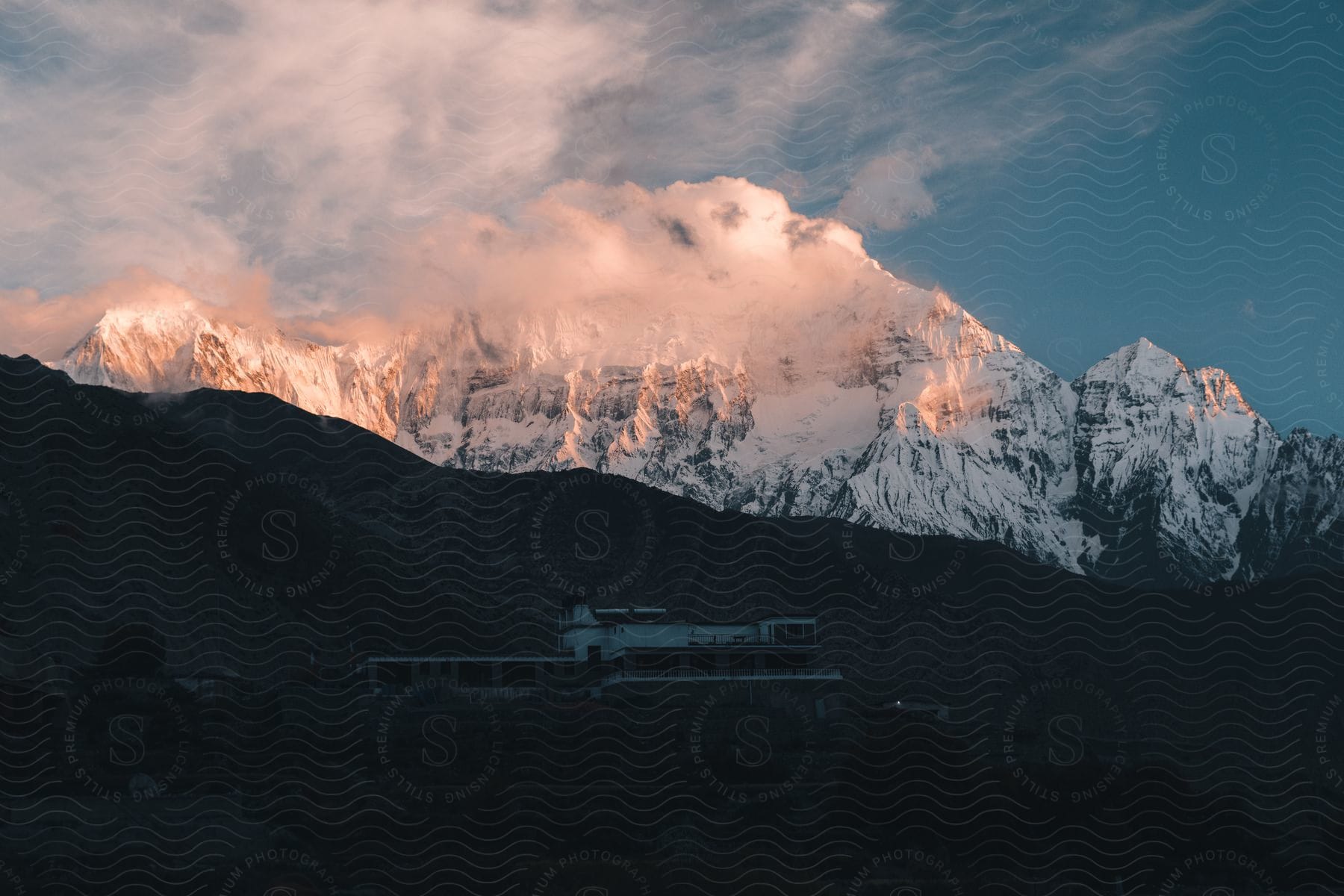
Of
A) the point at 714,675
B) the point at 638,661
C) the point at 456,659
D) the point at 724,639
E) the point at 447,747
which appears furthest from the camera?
the point at 724,639

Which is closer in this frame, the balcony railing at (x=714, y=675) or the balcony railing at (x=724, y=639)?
the balcony railing at (x=714, y=675)

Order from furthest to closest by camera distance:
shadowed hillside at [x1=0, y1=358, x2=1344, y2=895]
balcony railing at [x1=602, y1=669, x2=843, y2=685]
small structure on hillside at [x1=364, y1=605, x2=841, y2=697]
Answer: small structure on hillside at [x1=364, y1=605, x2=841, y2=697] → balcony railing at [x1=602, y1=669, x2=843, y2=685] → shadowed hillside at [x1=0, y1=358, x2=1344, y2=895]

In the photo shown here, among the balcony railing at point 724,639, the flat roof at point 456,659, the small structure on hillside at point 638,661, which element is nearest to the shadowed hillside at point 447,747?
the small structure on hillside at point 638,661

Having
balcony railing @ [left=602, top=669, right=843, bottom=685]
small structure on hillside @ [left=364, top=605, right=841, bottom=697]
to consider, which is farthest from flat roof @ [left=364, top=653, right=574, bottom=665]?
balcony railing @ [left=602, top=669, right=843, bottom=685]

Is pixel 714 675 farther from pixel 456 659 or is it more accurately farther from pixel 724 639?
pixel 456 659

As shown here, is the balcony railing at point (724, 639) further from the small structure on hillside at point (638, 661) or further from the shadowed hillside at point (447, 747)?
the shadowed hillside at point (447, 747)

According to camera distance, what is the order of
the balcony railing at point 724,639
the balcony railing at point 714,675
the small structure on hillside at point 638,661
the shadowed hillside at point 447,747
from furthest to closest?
the balcony railing at point 724,639, the small structure on hillside at point 638,661, the balcony railing at point 714,675, the shadowed hillside at point 447,747

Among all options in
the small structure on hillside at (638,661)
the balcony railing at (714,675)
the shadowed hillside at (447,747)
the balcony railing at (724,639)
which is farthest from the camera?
the balcony railing at (724,639)

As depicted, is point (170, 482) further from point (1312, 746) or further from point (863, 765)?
point (1312, 746)

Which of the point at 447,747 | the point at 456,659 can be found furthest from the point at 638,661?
the point at 447,747

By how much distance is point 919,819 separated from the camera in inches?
3132

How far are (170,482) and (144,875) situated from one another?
55.4 m

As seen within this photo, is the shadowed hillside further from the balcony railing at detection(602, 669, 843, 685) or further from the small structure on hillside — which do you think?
the small structure on hillside

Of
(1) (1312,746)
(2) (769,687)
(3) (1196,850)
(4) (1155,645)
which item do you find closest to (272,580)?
(2) (769,687)
